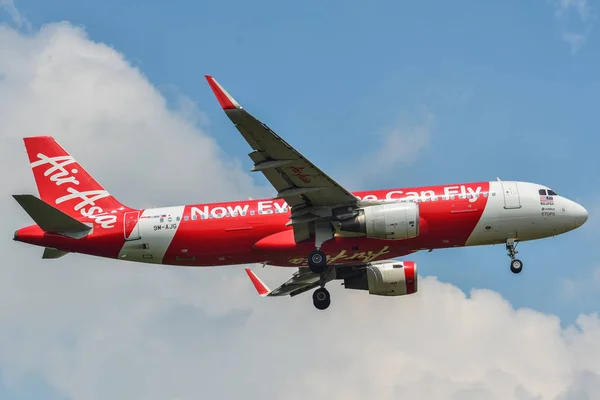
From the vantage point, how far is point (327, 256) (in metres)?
61.0

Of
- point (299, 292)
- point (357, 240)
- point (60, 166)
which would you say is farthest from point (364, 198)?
point (60, 166)

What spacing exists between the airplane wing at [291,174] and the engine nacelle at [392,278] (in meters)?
7.79

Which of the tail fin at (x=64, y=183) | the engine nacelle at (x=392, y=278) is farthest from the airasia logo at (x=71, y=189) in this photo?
the engine nacelle at (x=392, y=278)

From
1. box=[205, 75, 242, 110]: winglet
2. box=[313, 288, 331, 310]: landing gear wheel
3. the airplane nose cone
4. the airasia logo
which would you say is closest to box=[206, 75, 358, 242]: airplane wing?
box=[205, 75, 242, 110]: winglet

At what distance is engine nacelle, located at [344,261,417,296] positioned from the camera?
66.3 m

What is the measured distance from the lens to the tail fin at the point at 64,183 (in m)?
63.3

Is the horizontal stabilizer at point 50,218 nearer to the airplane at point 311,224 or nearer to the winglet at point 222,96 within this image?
the airplane at point 311,224

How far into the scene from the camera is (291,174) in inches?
2255

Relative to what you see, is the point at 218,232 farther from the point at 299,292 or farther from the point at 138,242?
the point at 299,292

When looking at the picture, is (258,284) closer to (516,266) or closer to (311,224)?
(311,224)

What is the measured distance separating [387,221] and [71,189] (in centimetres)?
1832

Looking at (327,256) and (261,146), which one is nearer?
(261,146)

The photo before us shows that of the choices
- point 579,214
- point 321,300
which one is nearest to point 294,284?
point 321,300

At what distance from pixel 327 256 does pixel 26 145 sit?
18.6m
